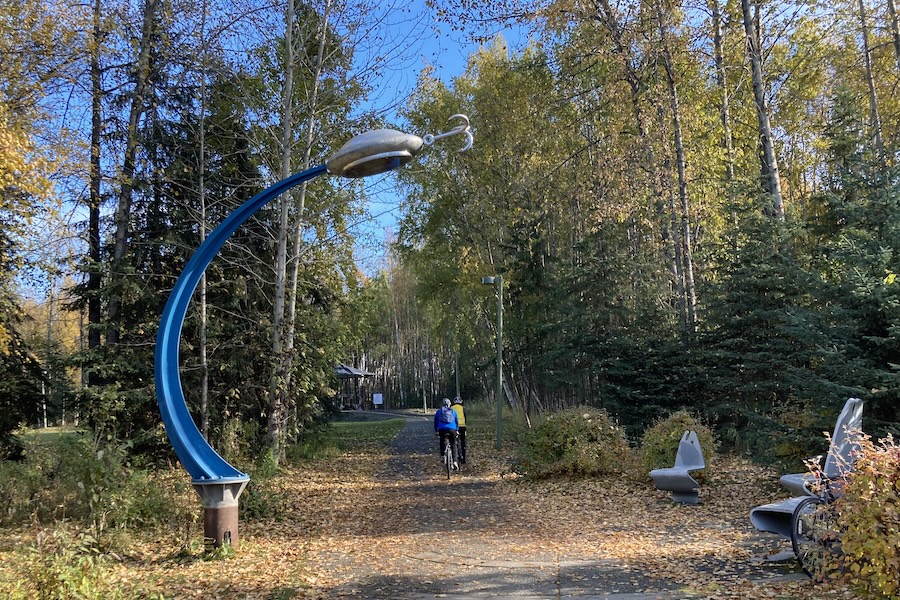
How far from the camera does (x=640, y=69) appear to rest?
16.4m

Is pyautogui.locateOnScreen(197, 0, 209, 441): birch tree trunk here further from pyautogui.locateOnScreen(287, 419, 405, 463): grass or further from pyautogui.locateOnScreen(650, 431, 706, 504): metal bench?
pyautogui.locateOnScreen(650, 431, 706, 504): metal bench

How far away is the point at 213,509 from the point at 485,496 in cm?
504

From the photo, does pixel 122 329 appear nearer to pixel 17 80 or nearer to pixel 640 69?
pixel 17 80

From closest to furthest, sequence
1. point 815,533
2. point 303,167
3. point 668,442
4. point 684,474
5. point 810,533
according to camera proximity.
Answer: point 815,533 → point 810,533 → point 684,474 → point 668,442 → point 303,167

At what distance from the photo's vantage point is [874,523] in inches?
145

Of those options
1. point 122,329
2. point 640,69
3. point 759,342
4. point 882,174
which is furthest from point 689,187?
A: point 122,329

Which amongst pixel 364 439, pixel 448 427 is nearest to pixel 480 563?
pixel 448 427

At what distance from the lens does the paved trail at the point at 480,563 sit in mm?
5328

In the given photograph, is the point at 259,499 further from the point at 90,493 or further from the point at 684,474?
the point at 684,474

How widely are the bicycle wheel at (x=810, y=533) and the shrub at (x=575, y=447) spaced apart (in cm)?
615

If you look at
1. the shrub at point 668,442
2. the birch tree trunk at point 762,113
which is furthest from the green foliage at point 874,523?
the birch tree trunk at point 762,113

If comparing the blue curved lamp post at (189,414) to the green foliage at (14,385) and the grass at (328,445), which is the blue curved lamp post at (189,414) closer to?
the green foliage at (14,385)

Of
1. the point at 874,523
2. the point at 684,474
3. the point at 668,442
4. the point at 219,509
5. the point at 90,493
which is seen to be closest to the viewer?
the point at 874,523

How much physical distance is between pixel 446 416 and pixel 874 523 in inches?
415
